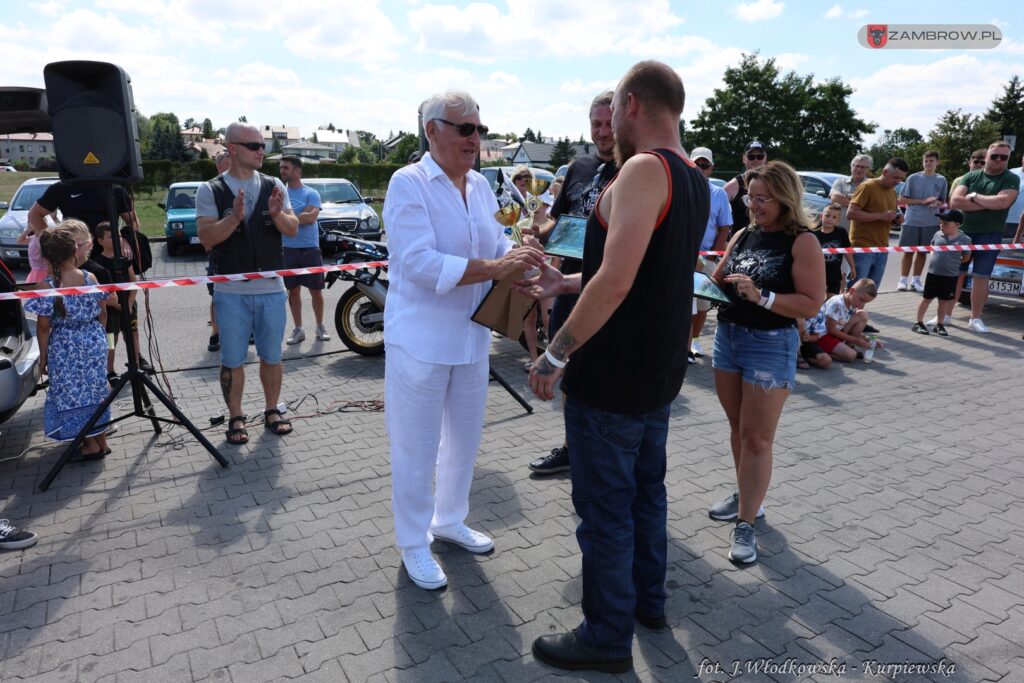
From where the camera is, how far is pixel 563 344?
7.77 ft

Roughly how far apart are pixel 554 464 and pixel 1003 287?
24.3 ft

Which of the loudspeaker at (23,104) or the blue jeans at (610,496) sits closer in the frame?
the blue jeans at (610,496)

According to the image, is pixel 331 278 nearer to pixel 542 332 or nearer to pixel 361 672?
pixel 542 332

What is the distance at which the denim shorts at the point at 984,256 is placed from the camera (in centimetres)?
830

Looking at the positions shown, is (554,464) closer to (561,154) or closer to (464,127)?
(464,127)

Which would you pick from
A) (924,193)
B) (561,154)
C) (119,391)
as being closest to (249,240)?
(119,391)

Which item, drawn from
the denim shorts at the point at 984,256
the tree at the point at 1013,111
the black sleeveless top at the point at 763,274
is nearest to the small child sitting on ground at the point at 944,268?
the denim shorts at the point at 984,256

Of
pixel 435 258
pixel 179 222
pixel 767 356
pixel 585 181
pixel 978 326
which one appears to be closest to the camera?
pixel 435 258

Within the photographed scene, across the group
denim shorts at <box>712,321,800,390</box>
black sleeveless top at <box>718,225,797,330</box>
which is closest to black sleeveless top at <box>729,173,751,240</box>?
black sleeveless top at <box>718,225,797,330</box>

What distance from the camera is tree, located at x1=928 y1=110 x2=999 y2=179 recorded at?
31.2 metres

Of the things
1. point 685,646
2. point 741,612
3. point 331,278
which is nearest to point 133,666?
point 685,646

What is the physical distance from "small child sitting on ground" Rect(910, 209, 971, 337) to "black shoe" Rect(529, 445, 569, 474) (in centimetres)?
602

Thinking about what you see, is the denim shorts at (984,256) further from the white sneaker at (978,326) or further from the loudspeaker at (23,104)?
the loudspeaker at (23,104)

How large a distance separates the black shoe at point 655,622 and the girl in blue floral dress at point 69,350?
3530 mm
